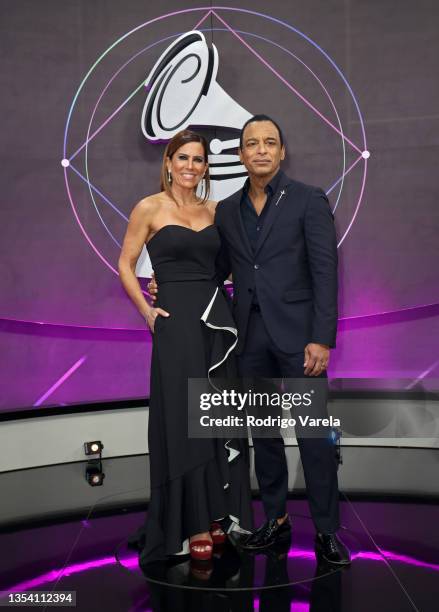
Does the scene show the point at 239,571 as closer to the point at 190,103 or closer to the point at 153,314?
the point at 153,314

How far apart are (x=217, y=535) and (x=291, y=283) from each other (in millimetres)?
1086

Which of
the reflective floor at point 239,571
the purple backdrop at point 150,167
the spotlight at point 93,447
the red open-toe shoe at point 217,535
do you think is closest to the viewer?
the reflective floor at point 239,571

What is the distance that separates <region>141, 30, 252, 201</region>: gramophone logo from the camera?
4.04 m

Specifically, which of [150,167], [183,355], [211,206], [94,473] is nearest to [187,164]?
[211,206]

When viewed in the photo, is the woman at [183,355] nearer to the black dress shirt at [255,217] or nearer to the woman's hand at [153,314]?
the woman's hand at [153,314]

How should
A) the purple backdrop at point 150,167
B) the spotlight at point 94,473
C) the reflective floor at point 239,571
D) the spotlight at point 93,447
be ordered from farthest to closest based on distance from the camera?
1. the purple backdrop at point 150,167
2. the spotlight at point 93,447
3. the spotlight at point 94,473
4. the reflective floor at point 239,571

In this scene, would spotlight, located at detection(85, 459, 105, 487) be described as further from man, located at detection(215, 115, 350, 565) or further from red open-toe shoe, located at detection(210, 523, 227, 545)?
man, located at detection(215, 115, 350, 565)

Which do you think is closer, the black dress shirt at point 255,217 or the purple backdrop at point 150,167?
the black dress shirt at point 255,217

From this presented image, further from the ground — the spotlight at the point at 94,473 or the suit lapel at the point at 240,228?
the suit lapel at the point at 240,228

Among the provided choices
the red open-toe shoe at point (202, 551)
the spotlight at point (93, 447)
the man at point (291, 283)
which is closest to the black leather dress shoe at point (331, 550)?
the man at point (291, 283)

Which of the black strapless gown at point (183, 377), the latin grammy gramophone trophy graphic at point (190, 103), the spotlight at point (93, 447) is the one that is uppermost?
the latin grammy gramophone trophy graphic at point (190, 103)

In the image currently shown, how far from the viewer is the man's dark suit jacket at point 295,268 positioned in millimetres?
2350

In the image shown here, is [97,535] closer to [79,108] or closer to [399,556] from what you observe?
[399,556]

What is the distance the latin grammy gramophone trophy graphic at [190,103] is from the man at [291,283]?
1643 millimetres
